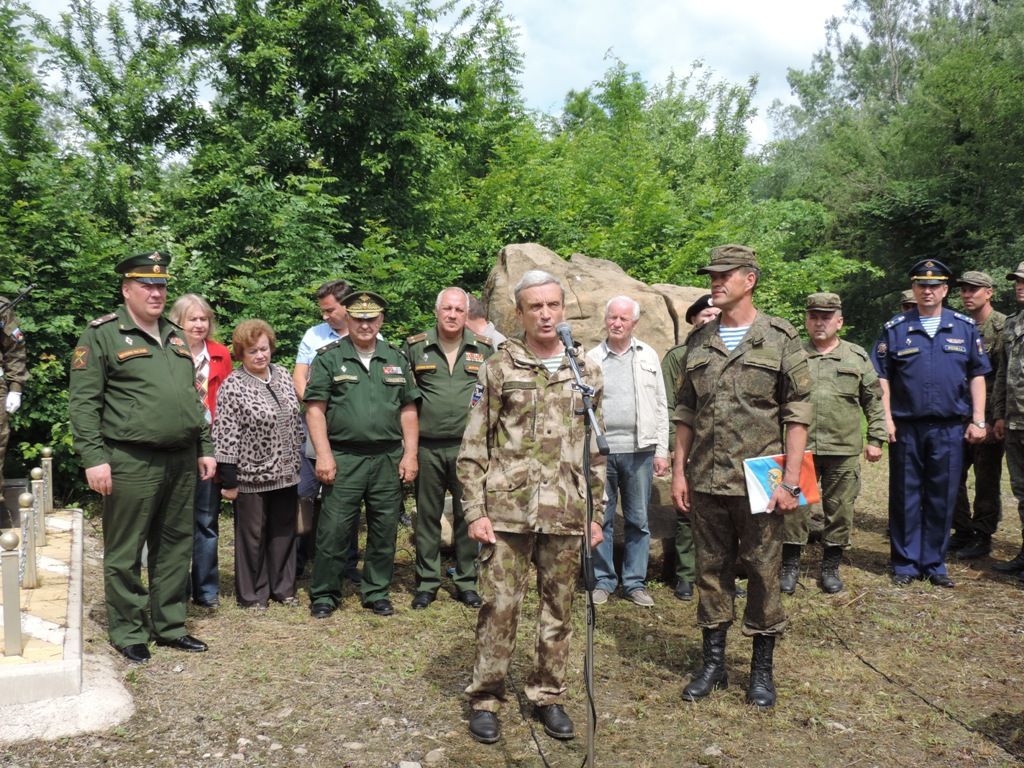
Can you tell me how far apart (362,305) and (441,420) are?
96 cm

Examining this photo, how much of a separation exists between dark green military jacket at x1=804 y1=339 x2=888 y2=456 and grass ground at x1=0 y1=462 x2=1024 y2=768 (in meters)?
1.13

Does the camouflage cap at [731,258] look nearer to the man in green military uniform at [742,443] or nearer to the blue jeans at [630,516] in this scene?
the man in green military uniform at [742,443]

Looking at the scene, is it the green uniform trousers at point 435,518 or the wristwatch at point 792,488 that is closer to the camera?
the wristwatch at point 792,488

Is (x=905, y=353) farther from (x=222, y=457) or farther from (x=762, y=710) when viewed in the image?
(x=222, y=457)

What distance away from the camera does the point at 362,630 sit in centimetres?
526

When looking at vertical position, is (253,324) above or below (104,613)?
above

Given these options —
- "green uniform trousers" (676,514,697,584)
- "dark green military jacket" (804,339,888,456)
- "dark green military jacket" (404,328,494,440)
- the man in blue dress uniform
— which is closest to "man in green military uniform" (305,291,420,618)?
"dark green military jacket" (404,328,494,440)

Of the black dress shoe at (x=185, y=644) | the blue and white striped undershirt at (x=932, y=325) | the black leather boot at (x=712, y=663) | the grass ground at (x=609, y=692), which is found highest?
the blue and white striped undershirt at (x=932, y=325)

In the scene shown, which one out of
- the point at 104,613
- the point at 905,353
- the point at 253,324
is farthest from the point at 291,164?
the point at 905,353

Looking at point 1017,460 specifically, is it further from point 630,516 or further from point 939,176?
point 939,176

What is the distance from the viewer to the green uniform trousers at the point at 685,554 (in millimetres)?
6098

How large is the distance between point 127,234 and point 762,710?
8.19m

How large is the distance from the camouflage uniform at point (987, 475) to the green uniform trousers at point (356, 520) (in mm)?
4912

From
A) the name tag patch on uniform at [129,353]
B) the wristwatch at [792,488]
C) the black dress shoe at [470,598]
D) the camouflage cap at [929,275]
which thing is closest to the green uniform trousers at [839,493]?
the camouflage cap at [929,275]
